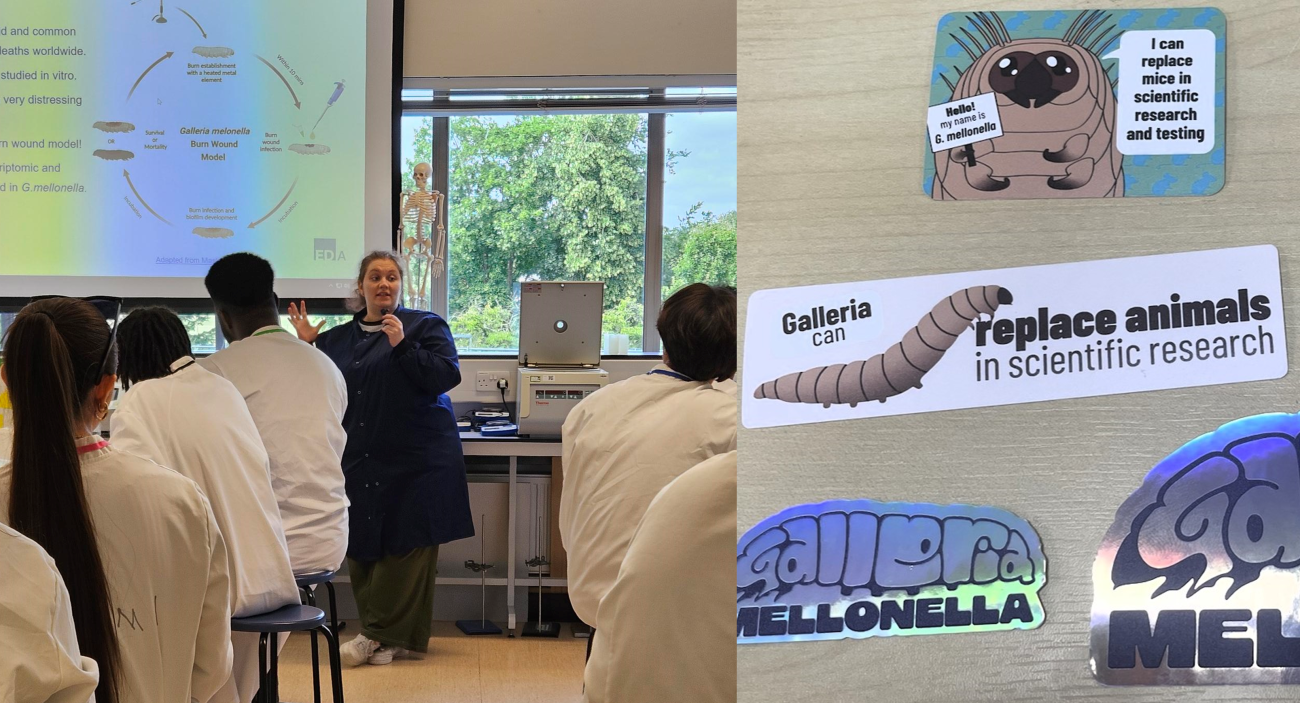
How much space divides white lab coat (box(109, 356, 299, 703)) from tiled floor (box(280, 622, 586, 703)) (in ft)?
4.47

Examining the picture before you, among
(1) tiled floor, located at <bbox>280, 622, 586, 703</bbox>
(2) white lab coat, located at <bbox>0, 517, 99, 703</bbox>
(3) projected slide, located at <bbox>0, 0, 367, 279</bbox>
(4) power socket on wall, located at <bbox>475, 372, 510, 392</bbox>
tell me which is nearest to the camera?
(2) white lab coat, located at <bbox>0, 517, 99, 703</bbox>

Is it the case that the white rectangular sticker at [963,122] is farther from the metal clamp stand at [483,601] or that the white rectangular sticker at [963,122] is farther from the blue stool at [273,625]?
the metal clamp stand at [483,601]

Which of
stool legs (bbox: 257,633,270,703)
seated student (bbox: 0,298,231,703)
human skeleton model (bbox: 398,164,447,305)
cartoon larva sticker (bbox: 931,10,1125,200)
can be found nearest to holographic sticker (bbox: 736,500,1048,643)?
cartoon larva sticker (bbox: 931,10,1125,200)

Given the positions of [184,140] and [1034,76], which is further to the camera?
[184,140]

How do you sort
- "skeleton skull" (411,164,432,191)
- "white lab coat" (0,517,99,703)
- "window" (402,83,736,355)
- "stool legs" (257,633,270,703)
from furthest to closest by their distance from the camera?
"window" (402,83,736,355)
"skeleton skull" (411,164,432,191)
"stool legs" (257,633,270,703)
"white lab coat" (0,517,99,703)

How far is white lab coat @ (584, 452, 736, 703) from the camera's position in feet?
3.77

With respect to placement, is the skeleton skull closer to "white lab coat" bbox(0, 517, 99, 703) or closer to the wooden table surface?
"white lab coat" bbox(0, 517, 99, 703)

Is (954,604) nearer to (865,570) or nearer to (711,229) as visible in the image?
(865,570)

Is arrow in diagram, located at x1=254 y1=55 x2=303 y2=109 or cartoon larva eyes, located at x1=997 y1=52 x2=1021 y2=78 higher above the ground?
arrow in diagram, located at x1=254 y1=55 x2=303 y2=109

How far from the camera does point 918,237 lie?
0.67 meters

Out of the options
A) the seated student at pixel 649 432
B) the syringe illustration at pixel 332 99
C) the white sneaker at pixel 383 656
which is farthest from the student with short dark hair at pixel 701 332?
the syringe illustration at pixel 332 99

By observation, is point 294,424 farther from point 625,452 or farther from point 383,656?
point 383,656

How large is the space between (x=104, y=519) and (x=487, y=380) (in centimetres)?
340

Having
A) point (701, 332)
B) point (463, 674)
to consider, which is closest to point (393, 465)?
point (463, 674)
